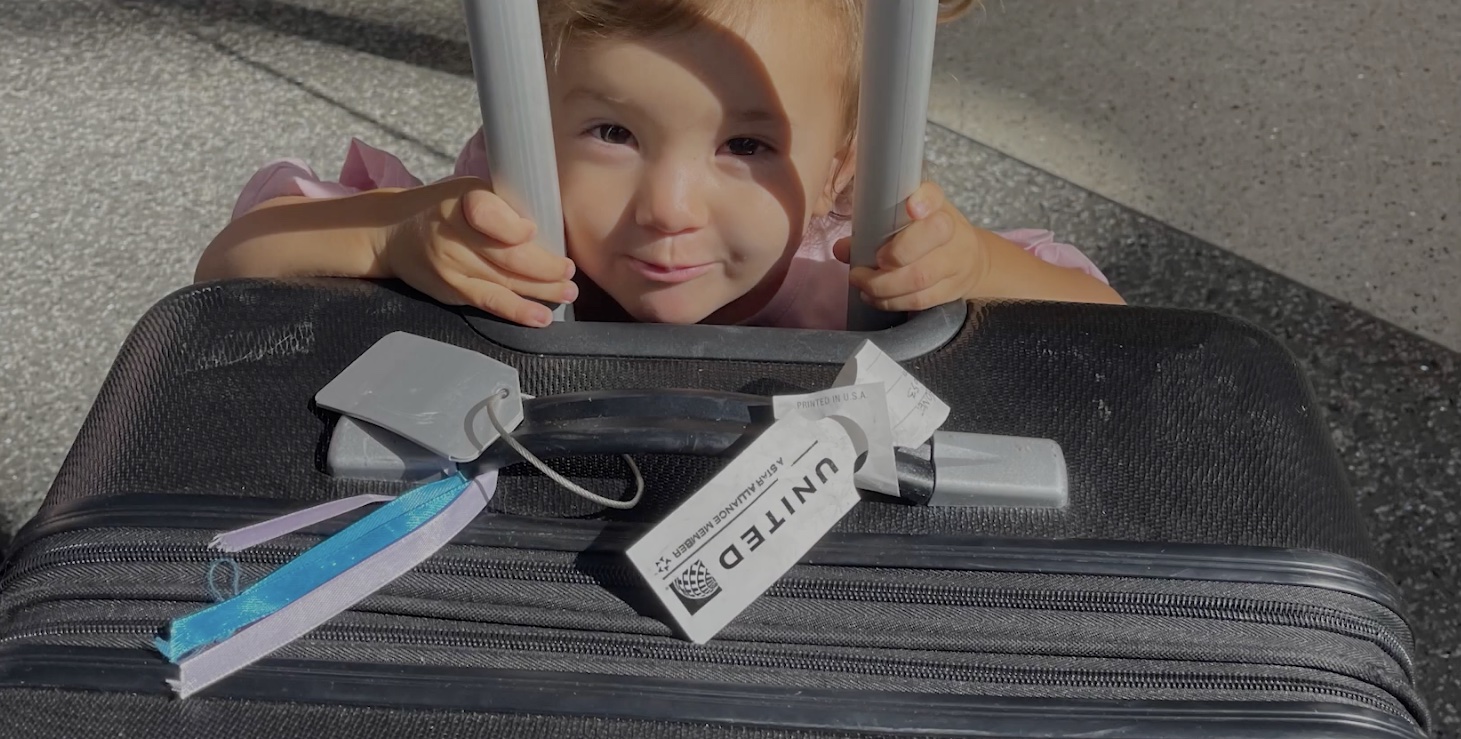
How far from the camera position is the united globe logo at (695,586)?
46 centimetres

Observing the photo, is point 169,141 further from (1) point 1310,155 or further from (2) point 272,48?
(1) point 1310,155

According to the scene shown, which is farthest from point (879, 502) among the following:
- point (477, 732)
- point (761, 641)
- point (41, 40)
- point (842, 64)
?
point (41, 40)

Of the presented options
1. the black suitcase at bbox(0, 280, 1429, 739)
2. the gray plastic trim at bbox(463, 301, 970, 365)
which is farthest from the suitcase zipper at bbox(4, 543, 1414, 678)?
the gray plastic trim at bbox(463, 301, 970, 365)

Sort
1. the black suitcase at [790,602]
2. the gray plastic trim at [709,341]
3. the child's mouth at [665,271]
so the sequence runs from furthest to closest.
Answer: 1. the child's mouth at [665,271]
2. the gray plastic trim at [709,341]
3. the black suitcase at [790,602]

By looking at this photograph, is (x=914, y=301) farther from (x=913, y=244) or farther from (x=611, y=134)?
(x=611, y=134)

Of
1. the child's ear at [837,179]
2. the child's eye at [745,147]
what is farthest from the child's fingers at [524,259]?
the child's ear at [837,179]

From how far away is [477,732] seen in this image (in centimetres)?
44

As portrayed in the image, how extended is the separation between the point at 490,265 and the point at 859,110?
0.20 metres

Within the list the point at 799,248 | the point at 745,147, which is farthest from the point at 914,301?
the point at 799,248

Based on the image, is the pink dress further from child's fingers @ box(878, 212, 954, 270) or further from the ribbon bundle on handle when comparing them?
the ribbon bundle on handle

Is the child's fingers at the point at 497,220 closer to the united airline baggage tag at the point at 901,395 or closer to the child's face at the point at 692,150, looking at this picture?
the child's face at the point at 692,150

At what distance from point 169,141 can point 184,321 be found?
938 mm

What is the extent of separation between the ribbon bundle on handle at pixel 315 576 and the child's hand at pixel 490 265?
0.12m

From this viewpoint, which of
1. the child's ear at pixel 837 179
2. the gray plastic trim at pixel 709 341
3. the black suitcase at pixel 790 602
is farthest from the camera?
the child's ear at pixel 837 179
